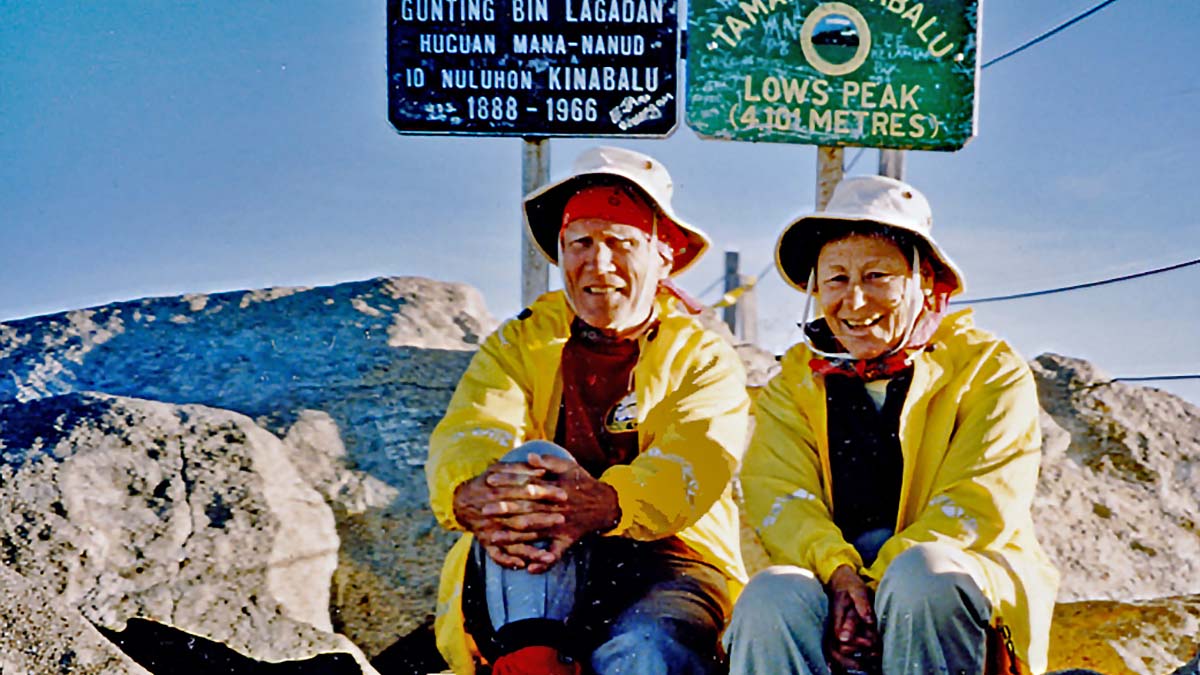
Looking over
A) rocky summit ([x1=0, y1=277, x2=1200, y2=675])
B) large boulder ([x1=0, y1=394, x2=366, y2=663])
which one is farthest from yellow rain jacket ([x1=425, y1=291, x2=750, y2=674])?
large boulder ([x1=0, y1=394, x2=366, y2=663])

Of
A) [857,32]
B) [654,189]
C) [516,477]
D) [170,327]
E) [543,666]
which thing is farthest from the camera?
[170,327]

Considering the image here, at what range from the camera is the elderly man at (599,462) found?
246cm

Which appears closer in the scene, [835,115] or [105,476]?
[105,476]

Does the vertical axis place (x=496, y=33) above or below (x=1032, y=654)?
above

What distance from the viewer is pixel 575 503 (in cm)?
251

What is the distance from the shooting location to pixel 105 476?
3949 millimetres

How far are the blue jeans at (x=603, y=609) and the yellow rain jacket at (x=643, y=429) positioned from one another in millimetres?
95

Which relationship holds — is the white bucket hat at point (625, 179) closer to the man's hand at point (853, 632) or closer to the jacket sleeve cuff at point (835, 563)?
the jacket sleeve cuff at point (835, 563)

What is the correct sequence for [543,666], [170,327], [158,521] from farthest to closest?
[170,327] < [158,521] < [543,666]

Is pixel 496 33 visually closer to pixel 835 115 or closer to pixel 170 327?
pixel 835 115

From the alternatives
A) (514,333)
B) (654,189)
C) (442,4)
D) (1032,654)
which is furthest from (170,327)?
(1032,654)

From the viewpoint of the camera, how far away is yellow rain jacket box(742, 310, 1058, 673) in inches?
93.7

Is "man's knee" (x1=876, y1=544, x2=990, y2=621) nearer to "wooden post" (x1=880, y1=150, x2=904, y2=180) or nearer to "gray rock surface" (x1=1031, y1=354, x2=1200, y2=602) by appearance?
"gray rock surface" (x1=1031, y1=354, x2=1200, y2=602)

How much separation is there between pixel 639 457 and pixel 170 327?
3159 mm
